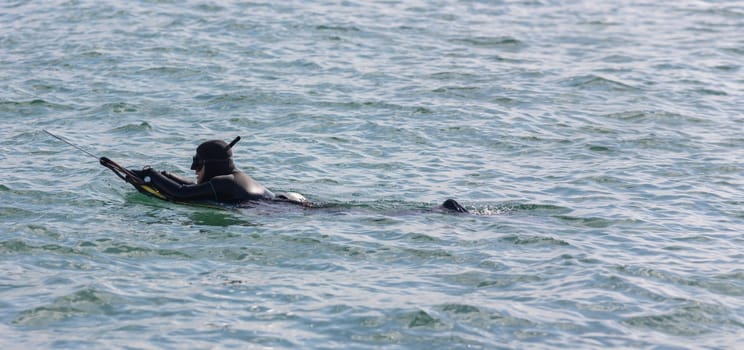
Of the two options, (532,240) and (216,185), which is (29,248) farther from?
(532,240)

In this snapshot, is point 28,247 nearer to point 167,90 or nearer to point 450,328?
point 450,328

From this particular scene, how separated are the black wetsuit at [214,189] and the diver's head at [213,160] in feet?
0.35

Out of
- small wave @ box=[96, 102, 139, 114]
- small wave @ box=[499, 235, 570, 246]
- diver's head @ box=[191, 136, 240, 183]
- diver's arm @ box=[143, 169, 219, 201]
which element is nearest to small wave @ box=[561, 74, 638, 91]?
small wave @ box=[96, 102, 139, 114]

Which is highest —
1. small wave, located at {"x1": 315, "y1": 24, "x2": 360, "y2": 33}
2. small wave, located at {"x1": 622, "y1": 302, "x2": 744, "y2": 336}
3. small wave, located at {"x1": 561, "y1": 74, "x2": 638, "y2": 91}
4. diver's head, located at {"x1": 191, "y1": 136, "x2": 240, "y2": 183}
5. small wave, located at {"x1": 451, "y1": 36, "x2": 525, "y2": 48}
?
diver's head, located at {"x1": 191, "y1": 136, "x2": 240, "y2": 183}

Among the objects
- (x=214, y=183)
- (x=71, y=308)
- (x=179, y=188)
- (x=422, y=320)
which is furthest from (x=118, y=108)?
(x=422, y=320)

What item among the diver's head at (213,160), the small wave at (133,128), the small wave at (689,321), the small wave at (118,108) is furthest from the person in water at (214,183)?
the small wave at (118,108)

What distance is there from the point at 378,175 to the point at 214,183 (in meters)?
2.82

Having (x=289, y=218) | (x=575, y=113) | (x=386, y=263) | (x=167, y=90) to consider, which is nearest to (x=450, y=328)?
(x=386, y=263)

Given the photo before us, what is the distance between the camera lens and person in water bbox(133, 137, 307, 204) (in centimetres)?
1343

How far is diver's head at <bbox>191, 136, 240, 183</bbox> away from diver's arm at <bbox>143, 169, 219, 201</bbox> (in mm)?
200

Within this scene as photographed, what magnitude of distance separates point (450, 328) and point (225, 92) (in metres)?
10.7

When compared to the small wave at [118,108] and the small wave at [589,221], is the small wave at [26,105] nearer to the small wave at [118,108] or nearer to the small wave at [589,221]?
the small wave at [118,108]

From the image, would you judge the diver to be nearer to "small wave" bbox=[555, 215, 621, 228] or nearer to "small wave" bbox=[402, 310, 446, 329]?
"small wave" bbox=[555, 215, 621, 228]

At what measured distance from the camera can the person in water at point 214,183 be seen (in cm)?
1343
